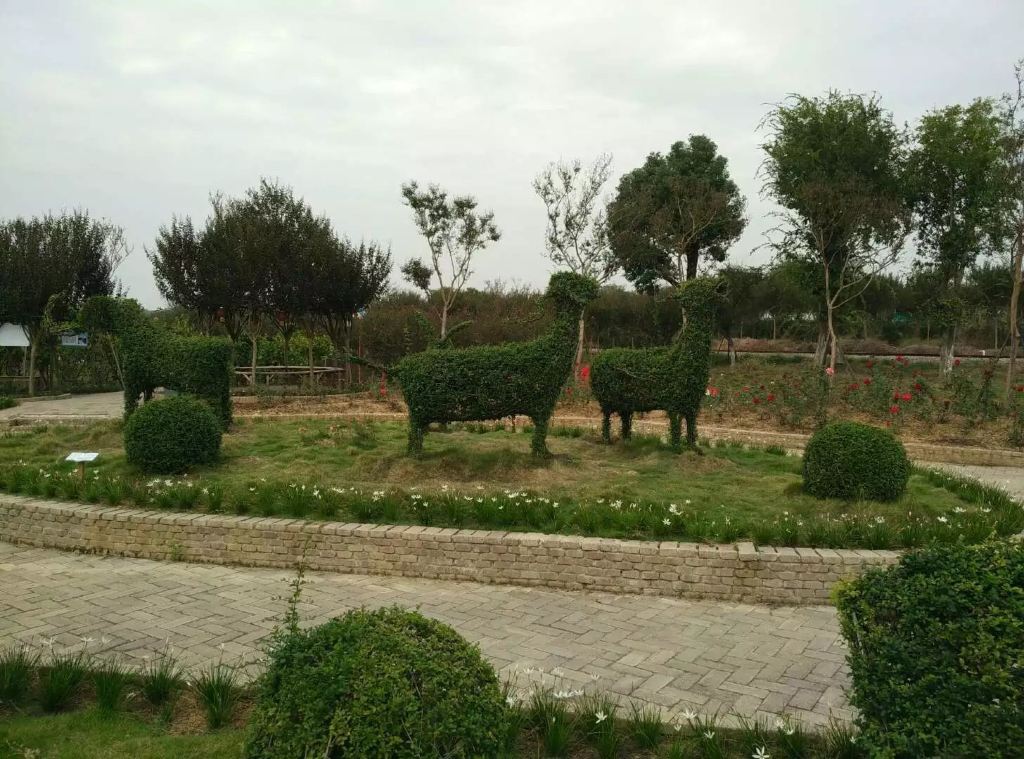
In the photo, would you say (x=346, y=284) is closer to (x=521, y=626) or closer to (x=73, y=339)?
(x=73, y=339)

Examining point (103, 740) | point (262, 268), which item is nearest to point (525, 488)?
point (103, 740)

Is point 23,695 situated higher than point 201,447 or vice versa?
point 201,447

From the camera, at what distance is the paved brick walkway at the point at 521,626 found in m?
4.63

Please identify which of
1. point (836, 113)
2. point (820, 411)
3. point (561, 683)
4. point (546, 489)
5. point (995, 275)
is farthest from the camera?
point (995, 275)

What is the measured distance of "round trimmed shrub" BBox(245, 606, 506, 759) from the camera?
8.56ft

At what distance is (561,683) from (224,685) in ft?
6.40

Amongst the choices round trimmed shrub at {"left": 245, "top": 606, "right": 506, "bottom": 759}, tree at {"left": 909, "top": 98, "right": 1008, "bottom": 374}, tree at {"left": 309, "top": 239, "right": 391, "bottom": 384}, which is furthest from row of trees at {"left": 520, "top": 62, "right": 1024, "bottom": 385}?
round trimmed shrub at {"left": 245, "top": 606, "right": 506, "bottom": 759}

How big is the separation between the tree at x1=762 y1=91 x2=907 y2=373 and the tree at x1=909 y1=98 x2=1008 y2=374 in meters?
0.92

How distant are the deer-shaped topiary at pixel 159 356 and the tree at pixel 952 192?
2103cm

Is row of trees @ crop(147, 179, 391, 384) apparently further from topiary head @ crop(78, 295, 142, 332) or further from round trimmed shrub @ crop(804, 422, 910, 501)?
round trimmed shrub @ crop(804, 422, 910, 501)

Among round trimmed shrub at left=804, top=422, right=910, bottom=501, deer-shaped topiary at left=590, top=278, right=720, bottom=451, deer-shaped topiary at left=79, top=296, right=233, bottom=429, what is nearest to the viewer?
round trimmed shrub at left=804, top=422, right=910, bottom=501

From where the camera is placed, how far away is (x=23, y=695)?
4141mm

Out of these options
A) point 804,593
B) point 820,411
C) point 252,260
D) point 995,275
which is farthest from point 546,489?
point 995,275

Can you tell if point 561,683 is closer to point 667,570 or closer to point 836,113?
point 667,570
